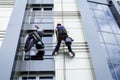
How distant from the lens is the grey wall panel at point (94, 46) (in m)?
11.4

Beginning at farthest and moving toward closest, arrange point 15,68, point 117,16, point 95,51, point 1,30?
point 117,16
point 1,30
point 95,51
point 15,68

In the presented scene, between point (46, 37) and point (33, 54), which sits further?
point (46, 37)

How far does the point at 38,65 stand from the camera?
41.5 ft

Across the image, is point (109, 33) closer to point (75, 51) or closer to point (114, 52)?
point (114, 52)

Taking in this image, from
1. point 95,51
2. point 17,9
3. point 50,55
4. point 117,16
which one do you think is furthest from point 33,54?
point 117,16

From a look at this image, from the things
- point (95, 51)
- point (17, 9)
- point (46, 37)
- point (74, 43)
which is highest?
point (17, 9)

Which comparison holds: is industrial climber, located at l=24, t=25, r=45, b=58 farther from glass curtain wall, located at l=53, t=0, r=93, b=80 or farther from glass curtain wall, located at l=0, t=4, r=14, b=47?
glass curtain wall, located at l=0, t=4, r=14, b=47

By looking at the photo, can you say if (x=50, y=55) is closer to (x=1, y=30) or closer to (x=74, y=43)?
(x=74, y=43)

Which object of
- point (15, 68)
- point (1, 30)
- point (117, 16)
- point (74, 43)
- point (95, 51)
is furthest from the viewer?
point (117, 16)

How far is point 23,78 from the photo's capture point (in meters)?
12.3

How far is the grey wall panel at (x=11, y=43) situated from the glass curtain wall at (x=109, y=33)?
4.45m

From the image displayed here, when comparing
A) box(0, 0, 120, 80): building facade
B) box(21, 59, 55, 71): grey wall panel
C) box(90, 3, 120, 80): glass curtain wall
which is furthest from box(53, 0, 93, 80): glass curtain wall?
box(90, 3, 120, 80): glass curtain wall

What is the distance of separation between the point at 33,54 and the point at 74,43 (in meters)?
2.21

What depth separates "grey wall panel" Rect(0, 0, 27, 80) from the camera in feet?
36.3
